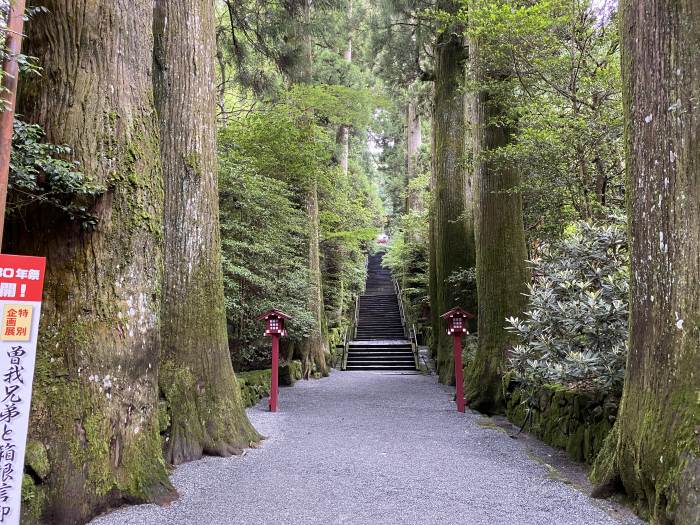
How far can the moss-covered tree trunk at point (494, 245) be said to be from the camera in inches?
262

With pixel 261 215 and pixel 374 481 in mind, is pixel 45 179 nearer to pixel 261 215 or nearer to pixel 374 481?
pixel 374 481

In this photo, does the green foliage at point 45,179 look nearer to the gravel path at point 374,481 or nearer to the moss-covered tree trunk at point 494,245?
the gravel path at point 374,481

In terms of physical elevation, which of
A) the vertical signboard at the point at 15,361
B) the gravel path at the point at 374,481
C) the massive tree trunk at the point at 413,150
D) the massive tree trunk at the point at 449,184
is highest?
the massive tree trunk at the point at 413,150

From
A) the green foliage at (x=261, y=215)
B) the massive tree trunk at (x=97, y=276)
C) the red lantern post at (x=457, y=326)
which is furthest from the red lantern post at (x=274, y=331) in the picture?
the massive tree trunk at (x=97, y=276)

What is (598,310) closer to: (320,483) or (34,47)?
(320,483)

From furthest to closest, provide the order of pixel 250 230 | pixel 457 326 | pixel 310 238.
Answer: pixel 310 238 < pixel 250 230 < pixel 457 326

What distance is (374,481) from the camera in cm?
352

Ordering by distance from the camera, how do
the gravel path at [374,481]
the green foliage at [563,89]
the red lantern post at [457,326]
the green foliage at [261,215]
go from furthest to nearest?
1. the green foliage at [261,215]
2. the red lantern post at [457,326]
3. the green foliage at [563,89]
4. the gravel path at [374,481]

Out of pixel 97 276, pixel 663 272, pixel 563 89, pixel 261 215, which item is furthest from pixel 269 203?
pixel 663 272

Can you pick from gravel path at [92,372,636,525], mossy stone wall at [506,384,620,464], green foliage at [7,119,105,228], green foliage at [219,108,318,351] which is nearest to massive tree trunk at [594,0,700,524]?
gravel path at [92,372,636,525]

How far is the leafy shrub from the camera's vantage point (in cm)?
395

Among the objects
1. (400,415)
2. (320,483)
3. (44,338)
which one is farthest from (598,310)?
(44,338)

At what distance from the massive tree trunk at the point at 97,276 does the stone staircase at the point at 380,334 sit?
401 inches

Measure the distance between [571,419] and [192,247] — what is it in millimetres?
4114
